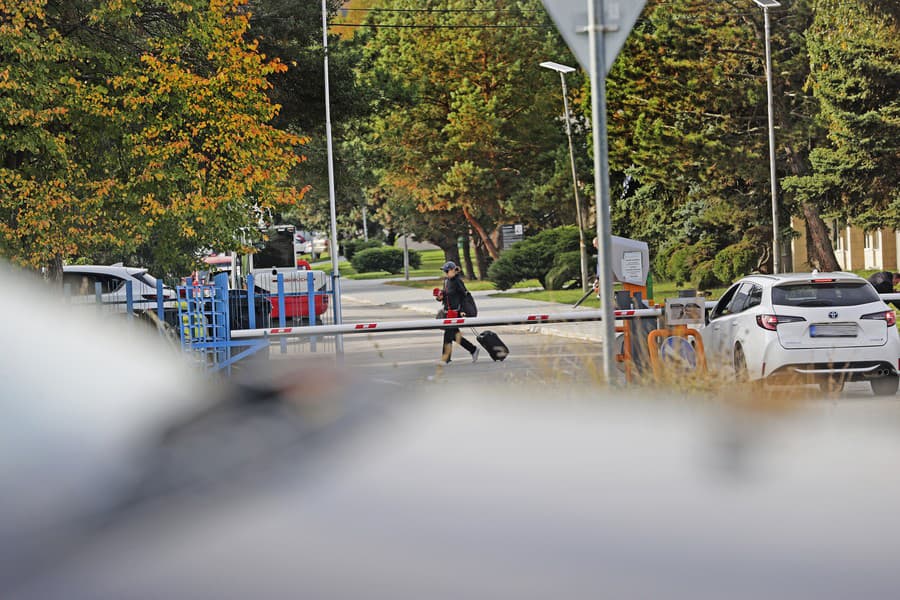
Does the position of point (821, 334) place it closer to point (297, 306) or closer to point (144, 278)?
point (297, 306)

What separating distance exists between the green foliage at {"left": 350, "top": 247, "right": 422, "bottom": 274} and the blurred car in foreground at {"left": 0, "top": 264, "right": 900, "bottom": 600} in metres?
77.1

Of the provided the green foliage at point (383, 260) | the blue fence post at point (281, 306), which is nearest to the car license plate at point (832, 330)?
the blue fence post at point (281, 306)

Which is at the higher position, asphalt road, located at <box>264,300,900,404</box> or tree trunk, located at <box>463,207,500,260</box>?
tree trunk, located at <box>463,207,500,260</box>

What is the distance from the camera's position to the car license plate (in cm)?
1348

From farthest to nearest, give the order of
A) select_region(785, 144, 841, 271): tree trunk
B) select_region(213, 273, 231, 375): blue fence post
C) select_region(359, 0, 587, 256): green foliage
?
select_region(359, 0, 587, 256): green foliage, select_region(785, 144, 841, 271): tree trunk, select_region(213, 273, 231, 375): blue fence post

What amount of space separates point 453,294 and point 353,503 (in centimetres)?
1210

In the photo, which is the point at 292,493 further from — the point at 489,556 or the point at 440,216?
the point at 440,216

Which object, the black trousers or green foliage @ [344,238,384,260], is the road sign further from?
green foliage @ [344,238,384,260]

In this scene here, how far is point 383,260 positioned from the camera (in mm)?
86938

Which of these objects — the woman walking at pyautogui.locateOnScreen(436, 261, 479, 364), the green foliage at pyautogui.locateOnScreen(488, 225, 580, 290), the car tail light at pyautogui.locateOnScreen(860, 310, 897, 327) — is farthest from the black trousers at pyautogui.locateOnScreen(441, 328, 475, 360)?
the green foliage at pyautogui.locateOnScreen(488, 225, 580, 290)

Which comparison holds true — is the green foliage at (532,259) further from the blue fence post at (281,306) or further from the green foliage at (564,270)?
the blue fence post at (281,306)

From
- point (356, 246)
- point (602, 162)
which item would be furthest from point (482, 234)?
point (602, 162)

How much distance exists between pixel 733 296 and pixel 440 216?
51.1 metres

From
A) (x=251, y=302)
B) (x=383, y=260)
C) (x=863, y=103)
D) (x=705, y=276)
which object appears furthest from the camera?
(x=383, y=260)
